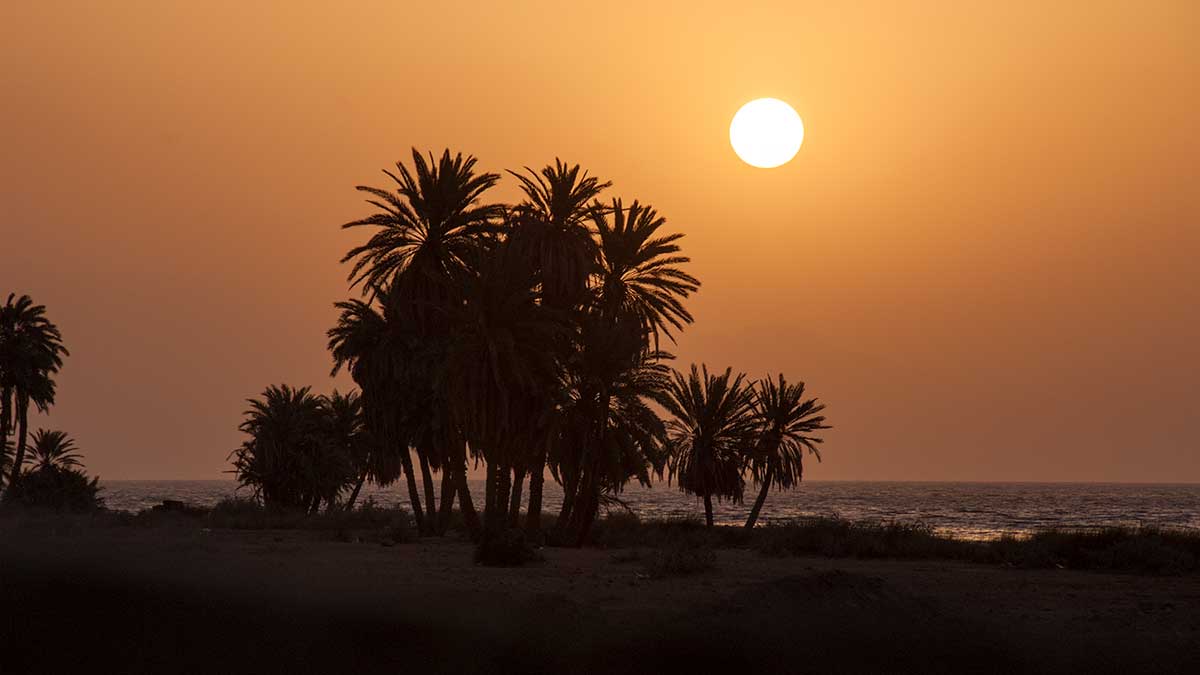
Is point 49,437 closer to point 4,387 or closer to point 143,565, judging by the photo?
point 4,387

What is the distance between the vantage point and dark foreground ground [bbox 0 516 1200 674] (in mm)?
19703

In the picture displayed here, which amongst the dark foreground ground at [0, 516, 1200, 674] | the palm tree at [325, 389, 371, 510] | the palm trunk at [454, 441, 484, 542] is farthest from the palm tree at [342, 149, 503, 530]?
the palm tree at [325, 389, 371, 510]

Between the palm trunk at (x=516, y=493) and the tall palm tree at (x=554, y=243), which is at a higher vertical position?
the tall palm tree at (x=554, y=243)

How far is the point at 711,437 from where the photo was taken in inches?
2325

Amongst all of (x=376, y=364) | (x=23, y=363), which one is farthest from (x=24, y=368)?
(x=376, y=364)

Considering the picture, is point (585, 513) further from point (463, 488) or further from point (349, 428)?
point (349, 428)

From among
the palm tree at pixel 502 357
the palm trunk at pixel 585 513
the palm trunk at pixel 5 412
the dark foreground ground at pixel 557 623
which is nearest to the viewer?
the dark foreground ground at pixel 557 623

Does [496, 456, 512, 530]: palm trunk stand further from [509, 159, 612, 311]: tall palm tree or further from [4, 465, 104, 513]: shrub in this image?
[4, 465, 104, 513]: shrub

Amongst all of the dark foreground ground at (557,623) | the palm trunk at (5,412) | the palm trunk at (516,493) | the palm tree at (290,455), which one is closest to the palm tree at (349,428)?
the palm tree at (290,455)

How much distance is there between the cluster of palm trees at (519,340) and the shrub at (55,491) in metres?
18.5

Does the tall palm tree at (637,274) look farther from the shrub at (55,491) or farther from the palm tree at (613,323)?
the shrub at (55,491)

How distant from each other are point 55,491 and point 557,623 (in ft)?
174

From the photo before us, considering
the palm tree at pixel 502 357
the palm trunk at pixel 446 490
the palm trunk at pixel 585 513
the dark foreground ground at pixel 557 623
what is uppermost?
the palm tree at pixel 502 357

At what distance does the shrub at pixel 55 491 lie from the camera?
61.4 metres
